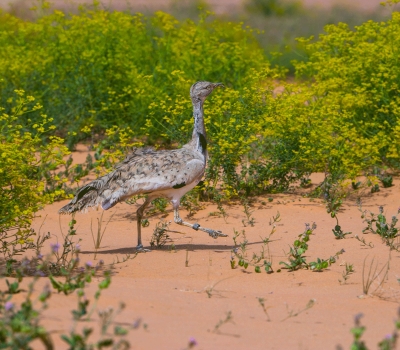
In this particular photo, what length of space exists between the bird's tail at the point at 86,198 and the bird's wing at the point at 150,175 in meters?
0.06

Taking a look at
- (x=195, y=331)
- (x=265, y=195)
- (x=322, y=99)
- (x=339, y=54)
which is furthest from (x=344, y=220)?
(x=195, y=331)

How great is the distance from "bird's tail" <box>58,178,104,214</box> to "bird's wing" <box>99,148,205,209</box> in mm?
57

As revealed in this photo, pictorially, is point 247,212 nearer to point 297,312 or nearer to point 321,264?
point 321,264

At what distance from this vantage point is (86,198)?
876cm

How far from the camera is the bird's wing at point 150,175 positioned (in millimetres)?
8633

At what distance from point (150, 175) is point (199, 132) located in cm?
103

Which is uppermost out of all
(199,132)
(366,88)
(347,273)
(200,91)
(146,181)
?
(200,91)

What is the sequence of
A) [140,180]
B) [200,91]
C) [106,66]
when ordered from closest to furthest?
[140,180], [200,91], [106,66]

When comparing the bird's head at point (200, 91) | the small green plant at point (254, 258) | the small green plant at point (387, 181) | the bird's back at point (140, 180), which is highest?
the bird's head at point (200, 91)

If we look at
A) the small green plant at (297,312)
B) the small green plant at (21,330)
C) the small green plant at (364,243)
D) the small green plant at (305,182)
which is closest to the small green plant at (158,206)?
the small green plant at (305,182)

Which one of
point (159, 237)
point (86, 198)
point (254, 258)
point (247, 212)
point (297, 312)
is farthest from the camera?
point (247, 212)

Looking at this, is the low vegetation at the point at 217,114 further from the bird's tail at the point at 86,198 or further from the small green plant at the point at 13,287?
the small green plant at the point at 13,287

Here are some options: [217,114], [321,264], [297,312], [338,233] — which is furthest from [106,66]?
[297,312]

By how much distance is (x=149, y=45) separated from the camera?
552 inches
